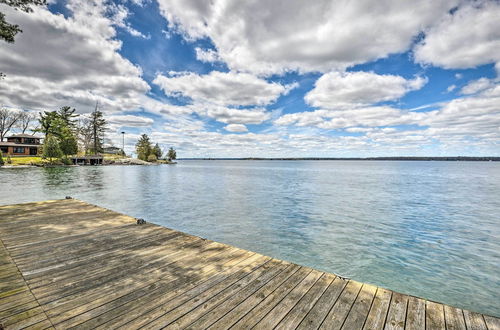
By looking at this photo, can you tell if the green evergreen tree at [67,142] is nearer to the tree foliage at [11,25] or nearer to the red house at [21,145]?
the red house at [21,145]

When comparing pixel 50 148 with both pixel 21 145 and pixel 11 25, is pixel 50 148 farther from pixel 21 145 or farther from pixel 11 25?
pixel 11 25

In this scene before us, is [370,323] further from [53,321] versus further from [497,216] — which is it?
[497,216]

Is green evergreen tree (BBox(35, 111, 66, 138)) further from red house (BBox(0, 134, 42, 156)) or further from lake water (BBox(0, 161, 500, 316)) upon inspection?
lake water (BBox(0, 161, 500, 316))

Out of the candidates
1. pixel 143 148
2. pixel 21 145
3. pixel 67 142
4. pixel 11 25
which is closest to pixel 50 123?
pixel 67 142

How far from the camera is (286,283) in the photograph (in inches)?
163

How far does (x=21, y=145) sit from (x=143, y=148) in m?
44.1

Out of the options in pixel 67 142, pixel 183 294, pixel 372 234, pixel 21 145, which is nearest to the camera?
pixel 183 294

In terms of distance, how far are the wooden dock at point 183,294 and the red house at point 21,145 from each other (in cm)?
9085

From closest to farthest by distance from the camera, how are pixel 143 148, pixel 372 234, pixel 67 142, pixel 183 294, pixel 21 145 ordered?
1. pixel 183 294
2. pixel 372 234
3. pixel 67 142
4. pixel 21 145
5. pixel 143 148

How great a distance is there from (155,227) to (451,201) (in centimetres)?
2728

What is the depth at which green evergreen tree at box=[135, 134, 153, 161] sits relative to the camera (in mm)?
110062

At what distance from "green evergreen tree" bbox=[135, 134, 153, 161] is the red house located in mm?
37412

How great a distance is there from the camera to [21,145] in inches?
2815

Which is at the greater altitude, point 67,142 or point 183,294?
point 67,142
